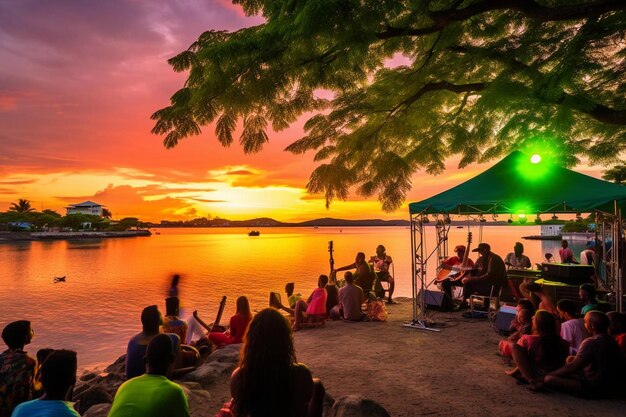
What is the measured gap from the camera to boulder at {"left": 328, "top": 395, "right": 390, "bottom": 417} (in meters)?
4.36

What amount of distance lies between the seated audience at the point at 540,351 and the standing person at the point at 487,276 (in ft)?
15.2

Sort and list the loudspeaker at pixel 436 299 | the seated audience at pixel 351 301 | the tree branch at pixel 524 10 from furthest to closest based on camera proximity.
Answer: the loudspeaker at pixel 436 299 → the seated audience at pixel 351 301 → the tree branch at pixel 524 10

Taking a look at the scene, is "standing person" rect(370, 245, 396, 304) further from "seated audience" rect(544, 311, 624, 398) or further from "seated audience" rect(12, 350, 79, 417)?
"seated audience" rect(12, 350, 79, 417)

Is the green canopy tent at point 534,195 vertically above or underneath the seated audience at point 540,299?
above

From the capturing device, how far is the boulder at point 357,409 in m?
4.36

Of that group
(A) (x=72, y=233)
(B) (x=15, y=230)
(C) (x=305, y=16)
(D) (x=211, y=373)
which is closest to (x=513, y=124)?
(C) (x=305, y=16)

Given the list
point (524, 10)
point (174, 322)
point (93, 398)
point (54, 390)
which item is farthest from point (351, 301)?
point (54, 390)

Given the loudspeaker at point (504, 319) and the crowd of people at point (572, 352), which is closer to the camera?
the crowd of people at point (572, 352)

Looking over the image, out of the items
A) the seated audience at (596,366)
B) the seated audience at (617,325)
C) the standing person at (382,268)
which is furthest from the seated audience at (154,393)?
the standing person at (382,268)

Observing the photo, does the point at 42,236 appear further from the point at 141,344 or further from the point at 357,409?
the point at 357,409

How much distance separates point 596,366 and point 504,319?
352 centimetres

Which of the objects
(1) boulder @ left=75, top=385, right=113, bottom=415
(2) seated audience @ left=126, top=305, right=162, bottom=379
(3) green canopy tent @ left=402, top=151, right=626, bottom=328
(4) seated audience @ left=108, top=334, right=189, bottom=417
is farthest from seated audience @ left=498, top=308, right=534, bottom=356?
(1) boulder @ left=75, top=385, right=113, bottom=415

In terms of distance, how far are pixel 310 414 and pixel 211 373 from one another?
3661 millimetres

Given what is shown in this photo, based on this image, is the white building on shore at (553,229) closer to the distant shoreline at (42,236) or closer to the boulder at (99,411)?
the boulder at (99,411)
